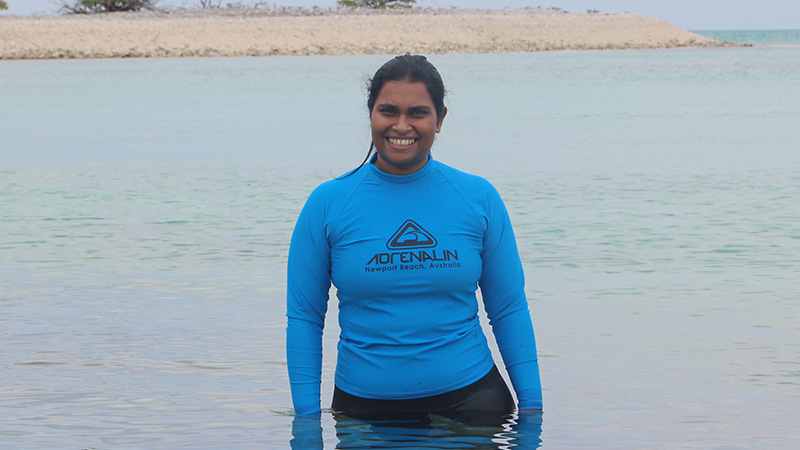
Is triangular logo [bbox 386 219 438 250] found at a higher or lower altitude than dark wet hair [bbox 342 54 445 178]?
lower

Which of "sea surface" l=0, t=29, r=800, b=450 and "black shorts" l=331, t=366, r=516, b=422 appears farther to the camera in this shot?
"sea surface" l=0, t=29, r=800, b=450

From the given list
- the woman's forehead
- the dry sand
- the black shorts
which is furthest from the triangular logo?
the dry sand

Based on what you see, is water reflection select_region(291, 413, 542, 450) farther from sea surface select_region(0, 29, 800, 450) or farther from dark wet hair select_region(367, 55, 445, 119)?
dark wet hair select_region(367, 55, 445, 119)

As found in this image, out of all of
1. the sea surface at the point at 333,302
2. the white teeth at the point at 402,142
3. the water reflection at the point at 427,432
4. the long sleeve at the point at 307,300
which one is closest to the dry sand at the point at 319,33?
the sea surface at the point at 333,302

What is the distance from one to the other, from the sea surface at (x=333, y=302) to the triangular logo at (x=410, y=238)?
0.69 m

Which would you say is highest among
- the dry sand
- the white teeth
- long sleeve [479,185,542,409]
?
the white teeth

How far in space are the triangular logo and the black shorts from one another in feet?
1.65

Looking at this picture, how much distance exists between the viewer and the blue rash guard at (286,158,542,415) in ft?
12.2

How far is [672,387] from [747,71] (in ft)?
165

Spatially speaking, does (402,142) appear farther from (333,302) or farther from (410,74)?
(333,302)

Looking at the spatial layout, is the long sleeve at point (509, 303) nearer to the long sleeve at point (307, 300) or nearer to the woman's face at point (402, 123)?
the woman's face at point (402, 123)

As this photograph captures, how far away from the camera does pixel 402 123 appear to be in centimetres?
373

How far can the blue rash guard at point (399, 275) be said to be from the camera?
3.72 meters

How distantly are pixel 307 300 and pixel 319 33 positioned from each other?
80509 millimetres
